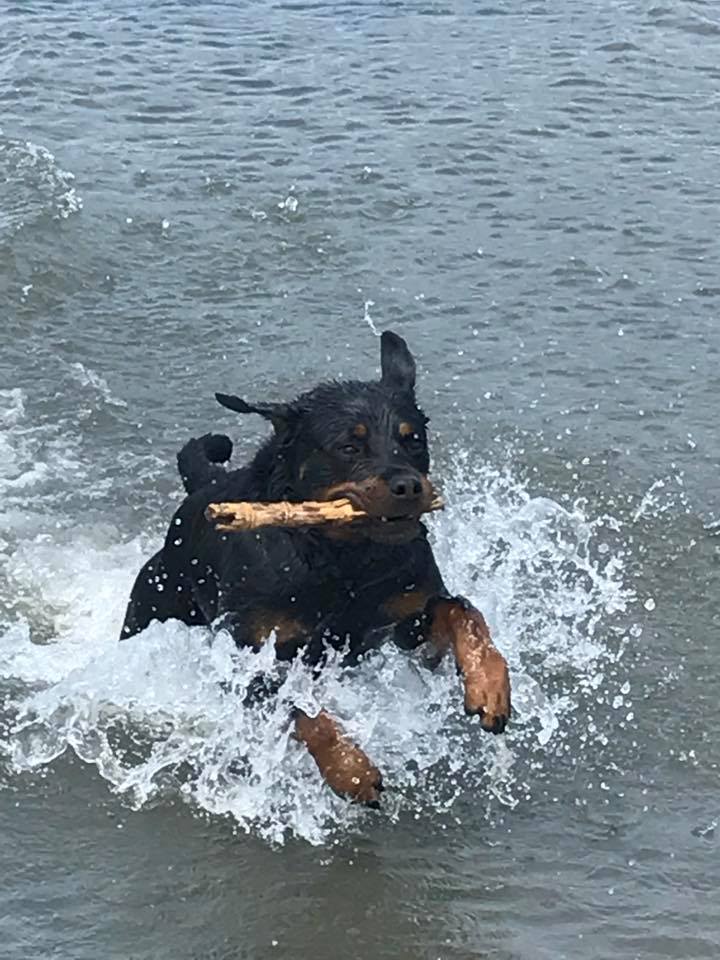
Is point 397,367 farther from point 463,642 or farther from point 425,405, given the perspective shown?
point 425,405

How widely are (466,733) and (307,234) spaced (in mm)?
4756

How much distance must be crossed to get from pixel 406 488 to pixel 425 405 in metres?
3.15

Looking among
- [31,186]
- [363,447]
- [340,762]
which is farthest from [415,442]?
[31,186]

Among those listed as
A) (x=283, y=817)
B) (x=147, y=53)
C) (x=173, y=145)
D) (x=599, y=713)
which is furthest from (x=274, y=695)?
(x=147, y=53)

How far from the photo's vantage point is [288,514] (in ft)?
16.2

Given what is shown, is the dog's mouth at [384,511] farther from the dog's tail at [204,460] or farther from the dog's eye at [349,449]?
the dog's tail at [204,460]

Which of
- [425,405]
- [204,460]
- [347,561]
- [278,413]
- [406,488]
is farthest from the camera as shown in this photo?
[425,405]

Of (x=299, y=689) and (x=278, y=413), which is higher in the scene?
(x=278, y=413)

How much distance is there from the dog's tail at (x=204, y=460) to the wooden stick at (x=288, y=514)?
2.32ft

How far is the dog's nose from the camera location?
4.69 metres

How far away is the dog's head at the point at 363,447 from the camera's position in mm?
4766

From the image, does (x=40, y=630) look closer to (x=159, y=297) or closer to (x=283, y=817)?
(x=283, y=817)

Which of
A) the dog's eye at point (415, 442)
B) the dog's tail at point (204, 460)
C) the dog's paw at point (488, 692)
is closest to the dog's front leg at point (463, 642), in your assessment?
the dog's paw at point (488, 692)

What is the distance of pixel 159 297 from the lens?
356 inches
